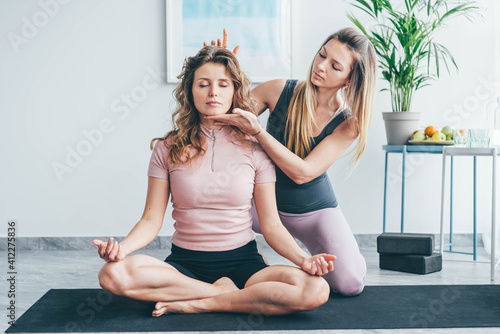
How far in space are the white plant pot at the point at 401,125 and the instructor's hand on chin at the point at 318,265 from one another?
4.89 ft

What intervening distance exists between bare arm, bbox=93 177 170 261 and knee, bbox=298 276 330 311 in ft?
1.71

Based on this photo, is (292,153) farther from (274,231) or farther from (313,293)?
(313,293)

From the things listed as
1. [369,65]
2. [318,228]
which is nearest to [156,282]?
[318,228]

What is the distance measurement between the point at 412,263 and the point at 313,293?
A: 3.52ft

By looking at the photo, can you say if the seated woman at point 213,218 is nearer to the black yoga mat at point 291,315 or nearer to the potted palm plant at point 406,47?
the black yoga mat at point 291,315

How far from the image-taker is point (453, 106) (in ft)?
10.8

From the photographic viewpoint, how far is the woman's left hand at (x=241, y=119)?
184 centimetres

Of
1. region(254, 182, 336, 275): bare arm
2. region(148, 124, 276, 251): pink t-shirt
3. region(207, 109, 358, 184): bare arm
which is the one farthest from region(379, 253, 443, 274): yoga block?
region(148, 124, 276, 251): pink t-shirt

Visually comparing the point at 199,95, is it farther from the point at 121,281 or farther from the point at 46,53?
the point at 46,53

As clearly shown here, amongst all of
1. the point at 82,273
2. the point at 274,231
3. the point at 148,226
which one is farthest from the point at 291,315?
the point at 82,273

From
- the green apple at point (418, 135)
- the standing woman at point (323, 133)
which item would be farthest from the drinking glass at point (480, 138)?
the standing woman at point (323, 133)

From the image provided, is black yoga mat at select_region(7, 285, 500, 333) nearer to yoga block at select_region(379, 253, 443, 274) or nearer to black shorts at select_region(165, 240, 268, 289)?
black shorts at select_region(165, 240, 268, 289)

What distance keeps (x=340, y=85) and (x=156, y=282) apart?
1.06 metres

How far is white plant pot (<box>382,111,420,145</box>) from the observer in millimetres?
2994
